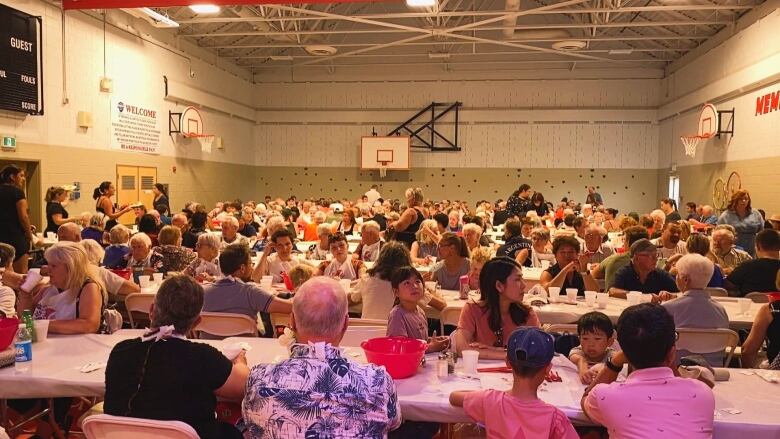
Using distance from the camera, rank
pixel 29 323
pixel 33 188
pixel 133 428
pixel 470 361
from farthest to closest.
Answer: pixel 33 188 → pixel 29 323 → pixel 470 361 → pixel 133 428

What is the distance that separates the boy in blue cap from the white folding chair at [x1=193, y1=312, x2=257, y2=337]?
2341 millimetres

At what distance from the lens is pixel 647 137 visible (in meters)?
20.8

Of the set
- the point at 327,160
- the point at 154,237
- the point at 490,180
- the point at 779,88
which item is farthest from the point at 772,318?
the point at 327,160

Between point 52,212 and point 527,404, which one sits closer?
point 527,404

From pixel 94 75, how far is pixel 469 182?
1310 cm

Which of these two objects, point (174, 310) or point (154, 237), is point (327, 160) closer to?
point (154, 237)

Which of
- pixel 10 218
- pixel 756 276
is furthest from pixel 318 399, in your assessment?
pixel 10 218

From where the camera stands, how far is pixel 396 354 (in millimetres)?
3029

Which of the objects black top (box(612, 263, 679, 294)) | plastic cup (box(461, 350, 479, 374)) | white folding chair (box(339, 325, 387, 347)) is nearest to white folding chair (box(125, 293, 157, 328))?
white folding chair (box(339, 325, 387, 347))

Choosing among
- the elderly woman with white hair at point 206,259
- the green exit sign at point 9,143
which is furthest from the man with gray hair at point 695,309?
the green exit sign at point 9,143

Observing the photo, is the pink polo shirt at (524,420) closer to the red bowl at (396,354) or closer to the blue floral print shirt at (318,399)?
the blue floral print shirt at (318,399)

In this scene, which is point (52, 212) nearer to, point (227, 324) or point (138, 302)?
point (138, 302)

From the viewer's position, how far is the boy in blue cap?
2275 mm

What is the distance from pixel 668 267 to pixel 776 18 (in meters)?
8.60
